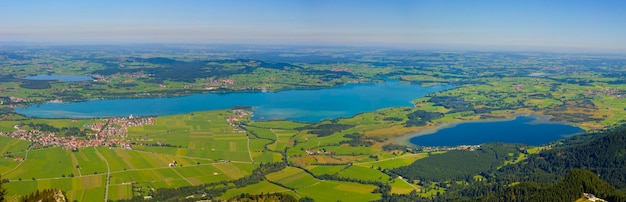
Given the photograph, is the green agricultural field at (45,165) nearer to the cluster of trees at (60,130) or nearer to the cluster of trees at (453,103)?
the cluster of trees at (60,130)

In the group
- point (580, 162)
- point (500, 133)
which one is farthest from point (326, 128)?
point (580, 162)

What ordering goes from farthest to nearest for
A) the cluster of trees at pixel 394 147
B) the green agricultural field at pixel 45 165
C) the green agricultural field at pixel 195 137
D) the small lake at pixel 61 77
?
the small lake at pixel 61 77 → the cluster of trees at pixel 394 147 → the green agricultural field at pixel 195 137 → the green agricultural field at pixel 45 165

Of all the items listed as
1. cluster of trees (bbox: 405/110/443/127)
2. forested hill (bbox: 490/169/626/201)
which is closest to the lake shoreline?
cluster of trees (bbox: 405/110/443/127)

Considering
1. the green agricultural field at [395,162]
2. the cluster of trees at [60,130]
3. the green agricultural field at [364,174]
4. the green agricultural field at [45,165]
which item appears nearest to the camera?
the green agricultural field at [45,165]

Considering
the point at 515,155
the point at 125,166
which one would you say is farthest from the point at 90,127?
the point at 515,155

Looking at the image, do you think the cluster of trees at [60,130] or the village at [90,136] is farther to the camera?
the cluster of trees at [60,130]

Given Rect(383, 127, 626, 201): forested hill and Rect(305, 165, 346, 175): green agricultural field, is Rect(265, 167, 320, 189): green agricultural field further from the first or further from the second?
Rect(383, 127, 626, 201): forested hill

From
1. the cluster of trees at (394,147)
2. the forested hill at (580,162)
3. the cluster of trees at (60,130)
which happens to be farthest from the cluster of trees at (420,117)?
the cluster of trees at (60,130)
